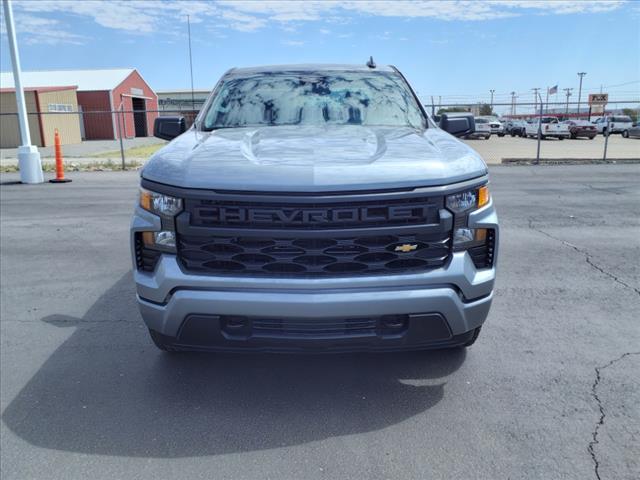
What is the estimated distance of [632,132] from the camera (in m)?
36.4

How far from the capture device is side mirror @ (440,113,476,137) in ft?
14.7

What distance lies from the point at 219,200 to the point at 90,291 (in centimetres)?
291

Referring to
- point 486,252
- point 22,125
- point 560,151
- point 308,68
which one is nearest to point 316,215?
point 486,252

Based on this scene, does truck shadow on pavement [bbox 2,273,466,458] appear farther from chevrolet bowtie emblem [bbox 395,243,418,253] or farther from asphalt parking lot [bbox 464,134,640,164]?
asphalt parking lot [bbox 464,134,640,164]

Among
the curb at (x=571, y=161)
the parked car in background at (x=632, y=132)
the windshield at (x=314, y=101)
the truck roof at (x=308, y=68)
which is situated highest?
the truck roof at (x=308, y=68)

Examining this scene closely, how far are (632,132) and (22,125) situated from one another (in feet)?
123

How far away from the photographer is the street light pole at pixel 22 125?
1154 centimetres

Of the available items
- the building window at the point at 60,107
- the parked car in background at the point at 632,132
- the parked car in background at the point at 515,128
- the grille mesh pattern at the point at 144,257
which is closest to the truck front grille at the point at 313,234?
the grille mesh pattern at the point at 144,257

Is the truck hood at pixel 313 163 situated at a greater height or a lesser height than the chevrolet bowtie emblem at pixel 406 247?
greater

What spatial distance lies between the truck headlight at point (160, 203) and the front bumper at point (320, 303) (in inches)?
2.1

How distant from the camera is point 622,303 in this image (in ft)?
14.7

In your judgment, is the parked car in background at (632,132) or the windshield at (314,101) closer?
the windshield at (314,101)

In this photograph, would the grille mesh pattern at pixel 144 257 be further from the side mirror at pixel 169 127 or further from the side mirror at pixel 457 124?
the side mirror at pixel 457 124

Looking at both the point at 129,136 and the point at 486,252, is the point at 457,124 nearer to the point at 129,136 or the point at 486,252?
the point at 486,252
